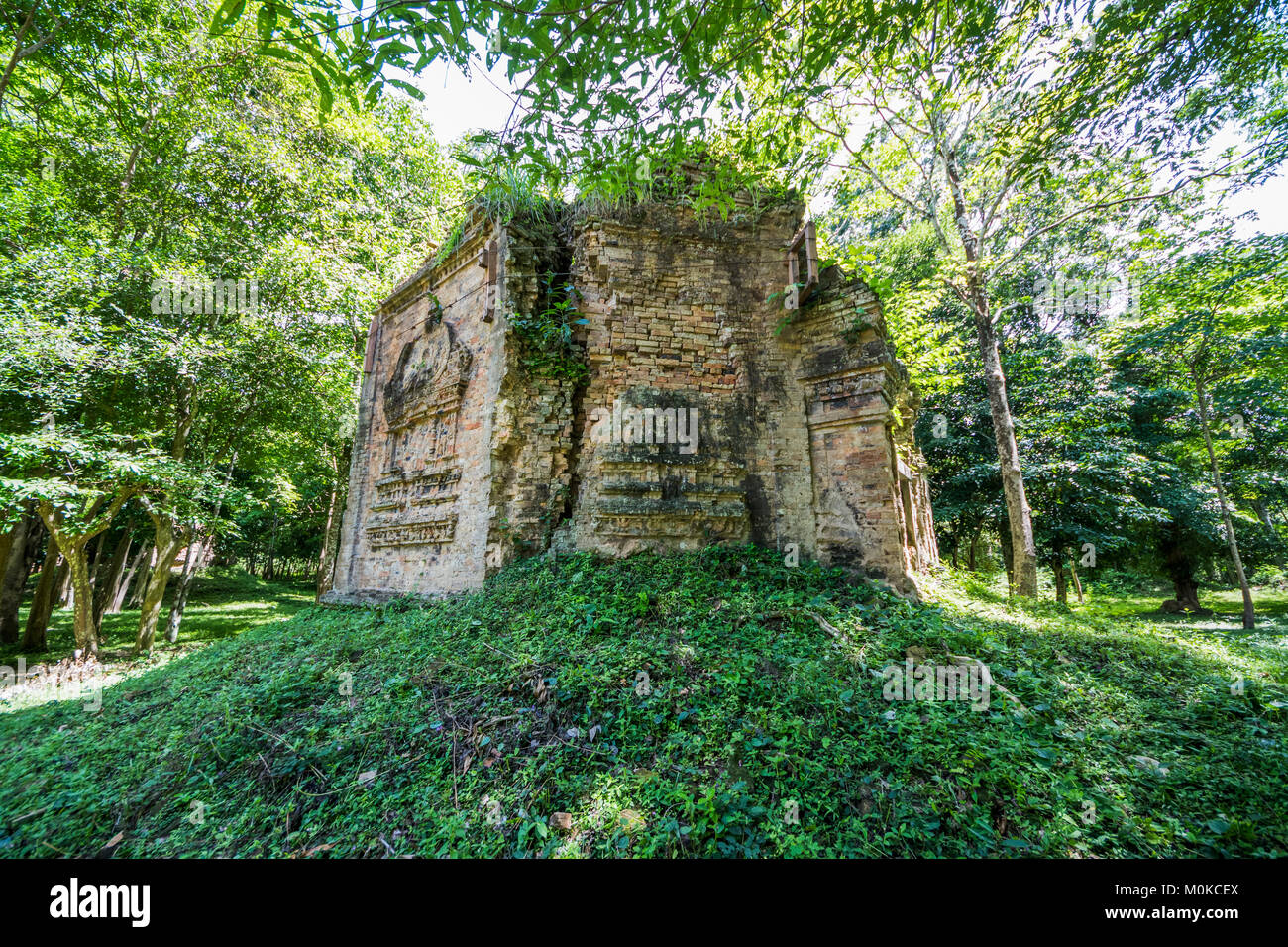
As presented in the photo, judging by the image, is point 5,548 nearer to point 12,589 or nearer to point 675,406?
point 12,589

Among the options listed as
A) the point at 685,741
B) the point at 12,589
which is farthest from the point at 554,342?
the point at 12,589

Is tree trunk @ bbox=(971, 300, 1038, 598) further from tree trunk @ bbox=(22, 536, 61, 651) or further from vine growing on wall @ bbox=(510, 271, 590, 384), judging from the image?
tree trunk @ bbox=(22, 536, 61, 651)

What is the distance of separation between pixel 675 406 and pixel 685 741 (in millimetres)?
3925

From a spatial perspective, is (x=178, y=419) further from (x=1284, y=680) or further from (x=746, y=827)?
(x=1284, y=680)

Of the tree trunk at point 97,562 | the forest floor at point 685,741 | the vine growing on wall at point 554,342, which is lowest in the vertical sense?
the forest floor at point 685,741

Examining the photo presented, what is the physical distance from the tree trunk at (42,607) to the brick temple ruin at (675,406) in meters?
10.4

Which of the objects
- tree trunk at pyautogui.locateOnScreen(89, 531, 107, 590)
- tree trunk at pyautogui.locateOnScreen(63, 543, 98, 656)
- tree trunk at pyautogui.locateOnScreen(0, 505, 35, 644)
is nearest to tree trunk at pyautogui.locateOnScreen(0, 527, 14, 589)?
tree trunk at pyautogui.locateOnScreen(0, 505, 35, 644)

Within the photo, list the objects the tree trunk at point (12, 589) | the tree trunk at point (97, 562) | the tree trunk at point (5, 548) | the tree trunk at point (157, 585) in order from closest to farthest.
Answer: the tree trunk at point (157, 585)
the tree trunk at point (5, 548)
the tree trunk at point (12, 589)
the tree trunk at point (97, 562)

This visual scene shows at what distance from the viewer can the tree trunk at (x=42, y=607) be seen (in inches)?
436

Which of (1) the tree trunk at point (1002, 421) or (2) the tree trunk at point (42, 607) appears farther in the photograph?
(2) the tree trunk at point (42, 607)

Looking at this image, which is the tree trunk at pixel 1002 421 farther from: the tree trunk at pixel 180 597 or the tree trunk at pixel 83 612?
the tree trunk at pixel 180 597

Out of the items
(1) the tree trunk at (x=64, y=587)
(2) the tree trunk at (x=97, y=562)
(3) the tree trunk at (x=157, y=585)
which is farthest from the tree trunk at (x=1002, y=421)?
(1) the tree trunk at (x=64, y=587)

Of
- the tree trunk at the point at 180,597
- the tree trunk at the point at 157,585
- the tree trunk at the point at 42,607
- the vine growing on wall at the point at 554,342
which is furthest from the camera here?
the tree trunk at the point at 180,597

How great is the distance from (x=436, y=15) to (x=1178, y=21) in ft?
23.0
